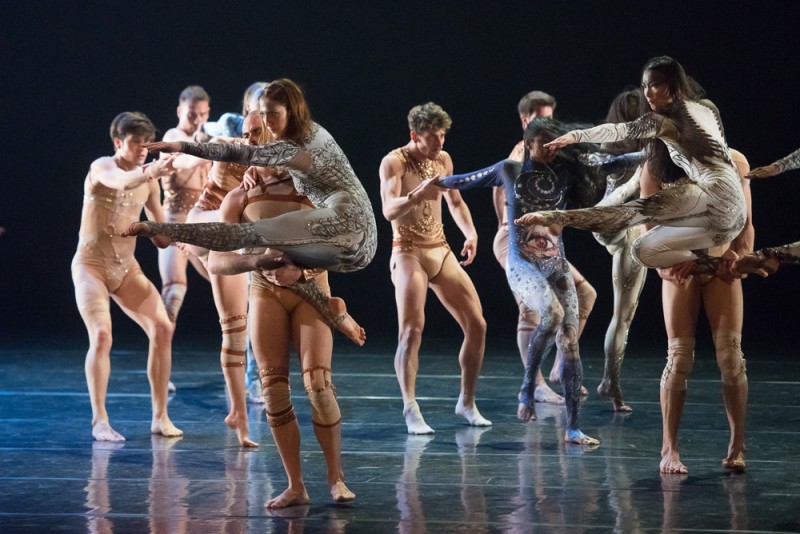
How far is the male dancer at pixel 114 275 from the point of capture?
17.8 feet

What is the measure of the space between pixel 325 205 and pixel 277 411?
0.77 meters

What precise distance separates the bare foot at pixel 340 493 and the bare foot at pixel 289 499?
10 cm

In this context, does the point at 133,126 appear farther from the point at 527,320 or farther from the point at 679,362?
the point at 679,362

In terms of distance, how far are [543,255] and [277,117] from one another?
1956mm

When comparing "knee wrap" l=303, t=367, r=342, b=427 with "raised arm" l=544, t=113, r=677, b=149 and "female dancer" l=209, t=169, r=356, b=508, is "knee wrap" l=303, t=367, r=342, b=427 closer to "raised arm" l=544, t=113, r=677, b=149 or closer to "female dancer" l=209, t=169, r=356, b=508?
"female dancer" l=209, t=169, r=356, b=508

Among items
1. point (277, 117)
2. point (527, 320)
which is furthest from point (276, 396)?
point (527, 320)

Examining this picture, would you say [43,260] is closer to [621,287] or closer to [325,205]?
[621,287]

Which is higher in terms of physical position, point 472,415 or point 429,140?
point 429,140

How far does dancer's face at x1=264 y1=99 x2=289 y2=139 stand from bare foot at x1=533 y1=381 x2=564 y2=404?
2986mm

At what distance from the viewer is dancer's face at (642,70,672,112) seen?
4168 millimetres

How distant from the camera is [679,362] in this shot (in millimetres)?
4555

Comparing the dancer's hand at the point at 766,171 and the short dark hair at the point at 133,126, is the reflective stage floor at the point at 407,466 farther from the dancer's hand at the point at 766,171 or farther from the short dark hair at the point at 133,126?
the short dark hair at the point at 133,126

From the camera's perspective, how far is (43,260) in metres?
10.1

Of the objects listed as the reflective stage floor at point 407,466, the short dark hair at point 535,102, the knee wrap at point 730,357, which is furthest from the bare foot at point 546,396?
the knee wrap at point 730,357
